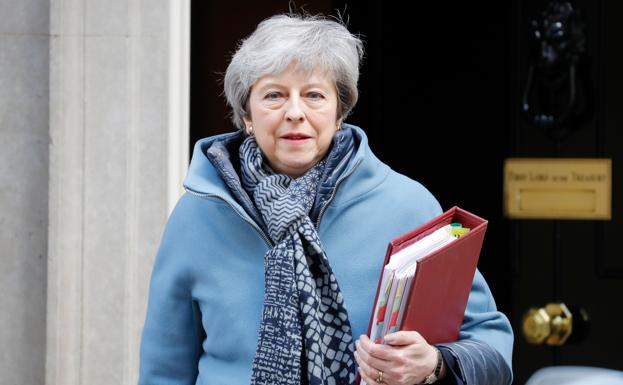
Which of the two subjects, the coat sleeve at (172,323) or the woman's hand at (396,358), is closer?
the woman's hand at (396,358)

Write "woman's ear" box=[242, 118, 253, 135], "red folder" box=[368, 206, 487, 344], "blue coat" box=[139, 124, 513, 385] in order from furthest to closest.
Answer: "woman's ear" box=[242, 118, 253, 135] → "blue coat" box=[139, 124, 513, 385] → "red folder" box=[368, 206, 487, 344]

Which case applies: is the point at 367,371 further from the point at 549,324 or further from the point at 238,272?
the point at 549,324

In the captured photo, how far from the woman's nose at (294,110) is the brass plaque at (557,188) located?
1.67 meters

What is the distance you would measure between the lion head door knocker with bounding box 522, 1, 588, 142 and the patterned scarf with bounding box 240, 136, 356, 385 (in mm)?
1775


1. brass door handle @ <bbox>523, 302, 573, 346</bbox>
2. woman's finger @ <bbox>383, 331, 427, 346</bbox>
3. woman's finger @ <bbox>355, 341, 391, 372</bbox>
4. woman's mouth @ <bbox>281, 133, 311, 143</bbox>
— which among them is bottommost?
brass door handle @ <bbox>523, 302, 573, 346</bbox>

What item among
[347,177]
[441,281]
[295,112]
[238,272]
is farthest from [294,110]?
[441,281]

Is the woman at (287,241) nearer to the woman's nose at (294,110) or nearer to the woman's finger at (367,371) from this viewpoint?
the woman's nose at (294,110)

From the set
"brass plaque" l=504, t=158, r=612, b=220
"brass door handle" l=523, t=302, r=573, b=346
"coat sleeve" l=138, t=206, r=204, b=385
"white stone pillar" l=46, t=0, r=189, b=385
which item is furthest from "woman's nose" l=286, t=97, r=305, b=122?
"brass door handle" l=523, t=302, r=573, b=346

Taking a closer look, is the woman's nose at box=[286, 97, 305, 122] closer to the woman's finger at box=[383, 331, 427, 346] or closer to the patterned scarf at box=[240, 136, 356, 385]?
the patterned scarf at box=[240, 136, 356, 385]

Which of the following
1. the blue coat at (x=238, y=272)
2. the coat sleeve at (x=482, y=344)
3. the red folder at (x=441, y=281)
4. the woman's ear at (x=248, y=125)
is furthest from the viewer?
the woman's ear at (x=248, y=125)

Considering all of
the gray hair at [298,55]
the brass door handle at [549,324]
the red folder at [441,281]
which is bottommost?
the brass door handle at [549,324]

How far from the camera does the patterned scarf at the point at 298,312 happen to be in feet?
5.70

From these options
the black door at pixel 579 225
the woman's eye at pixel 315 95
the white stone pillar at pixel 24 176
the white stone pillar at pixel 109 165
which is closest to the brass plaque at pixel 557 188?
the black door at pixel 579 225

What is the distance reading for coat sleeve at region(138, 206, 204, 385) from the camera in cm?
189
